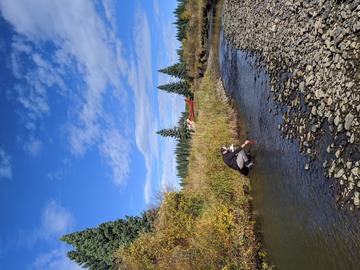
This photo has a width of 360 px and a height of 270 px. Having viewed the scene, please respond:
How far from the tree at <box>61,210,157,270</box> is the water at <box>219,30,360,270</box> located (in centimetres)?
1148

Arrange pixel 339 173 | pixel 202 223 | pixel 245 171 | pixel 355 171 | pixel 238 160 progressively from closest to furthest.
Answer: pixel 355 171
pixel 339 173
pixel 202 223
pixel 238 160
pixel 245 171

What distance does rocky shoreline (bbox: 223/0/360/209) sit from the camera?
12023 millimetres

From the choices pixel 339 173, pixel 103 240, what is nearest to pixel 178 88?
pixel 103 240

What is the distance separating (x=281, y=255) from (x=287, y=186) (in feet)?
8.82

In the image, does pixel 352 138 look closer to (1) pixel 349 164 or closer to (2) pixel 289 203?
(1) pixel 349 164

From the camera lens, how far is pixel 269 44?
66.5 feet

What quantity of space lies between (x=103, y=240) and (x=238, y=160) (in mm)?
16900

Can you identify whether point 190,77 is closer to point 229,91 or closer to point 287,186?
point 229,91

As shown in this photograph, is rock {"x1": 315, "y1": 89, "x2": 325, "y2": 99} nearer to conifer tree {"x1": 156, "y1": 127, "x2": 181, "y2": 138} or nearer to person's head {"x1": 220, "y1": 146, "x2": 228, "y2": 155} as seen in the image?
person's head {"x1": 220, "y1": 146, "x2": 228, "y2": 155}

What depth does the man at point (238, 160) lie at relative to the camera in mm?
22062

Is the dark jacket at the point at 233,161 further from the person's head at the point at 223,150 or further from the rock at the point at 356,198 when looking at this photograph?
the rock at the point at 356,198

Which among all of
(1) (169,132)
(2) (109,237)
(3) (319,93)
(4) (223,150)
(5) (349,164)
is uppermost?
(1) (169,132)

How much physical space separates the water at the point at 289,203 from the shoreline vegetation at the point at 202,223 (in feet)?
3.22

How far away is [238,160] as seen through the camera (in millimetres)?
22062
